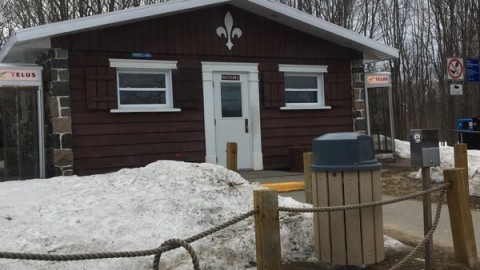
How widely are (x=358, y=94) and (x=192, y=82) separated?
183 inches

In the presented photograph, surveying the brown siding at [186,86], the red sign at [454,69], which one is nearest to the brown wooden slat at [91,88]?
the brown siding at [186,86]

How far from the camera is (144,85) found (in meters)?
11.8

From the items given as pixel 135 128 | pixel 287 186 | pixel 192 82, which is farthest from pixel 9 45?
pixel 287 186

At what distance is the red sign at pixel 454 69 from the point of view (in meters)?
12.8

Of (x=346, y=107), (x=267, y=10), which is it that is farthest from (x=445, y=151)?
(x=267, y=10)

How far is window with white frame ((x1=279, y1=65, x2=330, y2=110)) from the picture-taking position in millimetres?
13367

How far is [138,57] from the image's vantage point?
11562 mm

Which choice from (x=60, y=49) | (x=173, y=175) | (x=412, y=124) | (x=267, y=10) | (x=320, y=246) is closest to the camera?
(x=320, y=246)

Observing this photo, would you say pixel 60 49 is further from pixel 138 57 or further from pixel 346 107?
pixel 346 107

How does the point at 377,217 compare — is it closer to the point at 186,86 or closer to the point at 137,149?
the point at 137,149

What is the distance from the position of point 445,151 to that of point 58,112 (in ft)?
26.3

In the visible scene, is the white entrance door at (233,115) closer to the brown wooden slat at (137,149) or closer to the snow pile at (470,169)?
the brown wooden slat at (137,149)

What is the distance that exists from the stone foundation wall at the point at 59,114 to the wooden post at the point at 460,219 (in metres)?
7.62

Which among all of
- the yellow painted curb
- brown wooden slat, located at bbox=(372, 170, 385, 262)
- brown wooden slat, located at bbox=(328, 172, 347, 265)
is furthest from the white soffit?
brown wooden slat, located at bbox=(372, 170, 385, 262)
